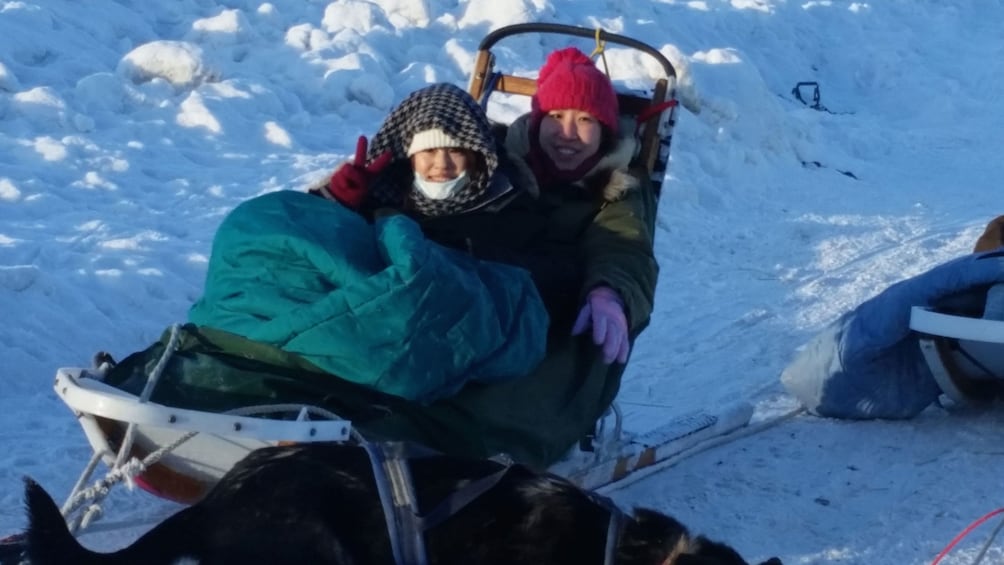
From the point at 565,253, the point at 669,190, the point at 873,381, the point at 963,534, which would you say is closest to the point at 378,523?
the point at 565,253

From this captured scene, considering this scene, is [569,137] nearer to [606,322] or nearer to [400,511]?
[606,322]

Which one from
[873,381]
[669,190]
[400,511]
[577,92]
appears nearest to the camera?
[400,511]

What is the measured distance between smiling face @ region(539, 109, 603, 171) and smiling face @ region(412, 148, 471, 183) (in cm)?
58

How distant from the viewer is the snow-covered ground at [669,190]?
4000 millimetres

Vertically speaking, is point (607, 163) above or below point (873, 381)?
above

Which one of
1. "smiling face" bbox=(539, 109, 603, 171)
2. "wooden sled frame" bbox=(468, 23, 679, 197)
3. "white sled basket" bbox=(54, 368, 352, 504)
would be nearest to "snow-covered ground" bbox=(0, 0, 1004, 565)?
"white sled basket" bbox=(54, 368, 352, 504)

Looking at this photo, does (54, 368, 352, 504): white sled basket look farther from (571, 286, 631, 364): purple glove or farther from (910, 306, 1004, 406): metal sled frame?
(910, 306, 1004, 406): metal sled frame

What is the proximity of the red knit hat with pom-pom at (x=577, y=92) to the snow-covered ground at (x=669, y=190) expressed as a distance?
48.1 inches

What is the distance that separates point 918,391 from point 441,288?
217cm

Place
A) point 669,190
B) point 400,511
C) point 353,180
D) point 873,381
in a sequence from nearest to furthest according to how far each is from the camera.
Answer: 1. point 400,511
2. point 353,180
3. point 873,381
4. point 669,190

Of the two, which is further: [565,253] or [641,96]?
[641,96]

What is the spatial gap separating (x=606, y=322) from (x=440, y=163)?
0.67 metres

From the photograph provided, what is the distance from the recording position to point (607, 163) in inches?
167

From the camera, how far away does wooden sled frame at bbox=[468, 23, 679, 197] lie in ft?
15.2
